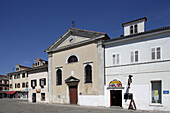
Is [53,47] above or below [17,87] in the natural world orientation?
above

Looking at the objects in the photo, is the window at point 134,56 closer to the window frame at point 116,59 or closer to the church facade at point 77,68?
the window frame at point 116,59

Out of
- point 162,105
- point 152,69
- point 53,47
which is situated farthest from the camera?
point 53,47

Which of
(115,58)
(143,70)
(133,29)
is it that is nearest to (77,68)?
(115,58)

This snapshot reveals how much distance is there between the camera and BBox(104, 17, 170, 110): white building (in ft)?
48.6

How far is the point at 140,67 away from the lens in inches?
635

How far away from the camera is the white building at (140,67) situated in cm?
1480

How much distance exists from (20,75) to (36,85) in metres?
18.0

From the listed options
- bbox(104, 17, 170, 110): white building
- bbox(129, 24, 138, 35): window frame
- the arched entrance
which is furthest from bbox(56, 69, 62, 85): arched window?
bbox(129, 24, 138, 35): window frame

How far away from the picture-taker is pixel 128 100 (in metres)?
16.5

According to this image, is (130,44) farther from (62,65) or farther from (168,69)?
(62,65)

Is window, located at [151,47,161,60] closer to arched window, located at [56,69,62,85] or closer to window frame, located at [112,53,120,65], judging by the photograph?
window frame, located at [112,53,120,65]

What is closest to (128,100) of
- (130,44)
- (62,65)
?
(130,44)

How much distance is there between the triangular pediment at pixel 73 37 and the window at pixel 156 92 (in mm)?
7901

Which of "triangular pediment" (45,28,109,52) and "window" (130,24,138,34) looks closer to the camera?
"window" (130,24,138,34)
